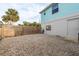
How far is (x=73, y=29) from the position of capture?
3582 millimetres

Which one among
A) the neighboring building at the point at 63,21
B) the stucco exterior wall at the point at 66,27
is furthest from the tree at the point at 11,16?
the stucco exterior wall at the point at 66,27

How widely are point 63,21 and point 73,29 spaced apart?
1.32 ft

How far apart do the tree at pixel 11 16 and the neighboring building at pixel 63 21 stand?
63 cm

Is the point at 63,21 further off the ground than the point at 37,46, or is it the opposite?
the point at 63,21

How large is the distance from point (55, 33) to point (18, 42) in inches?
35.8

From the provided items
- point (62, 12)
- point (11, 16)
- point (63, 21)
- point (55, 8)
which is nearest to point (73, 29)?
point (63, 21)

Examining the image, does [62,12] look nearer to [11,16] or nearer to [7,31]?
[11,16]

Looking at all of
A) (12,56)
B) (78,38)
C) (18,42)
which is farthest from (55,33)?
(12,56)

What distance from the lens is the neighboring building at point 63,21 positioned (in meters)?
3.53

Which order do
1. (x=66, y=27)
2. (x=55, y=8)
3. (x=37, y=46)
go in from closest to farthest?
1. (x=37, y=46)
2. (x=66, y=27)
3. (x=55, y=8)

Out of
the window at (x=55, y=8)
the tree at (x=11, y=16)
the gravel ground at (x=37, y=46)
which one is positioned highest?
the window at (x=55, y=8)

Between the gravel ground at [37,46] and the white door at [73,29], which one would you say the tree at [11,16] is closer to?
the gravel ground at [37,46]

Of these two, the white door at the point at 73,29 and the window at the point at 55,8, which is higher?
the window at the point at 55,8

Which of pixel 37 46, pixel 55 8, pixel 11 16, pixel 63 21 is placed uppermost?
pixel 55 8
